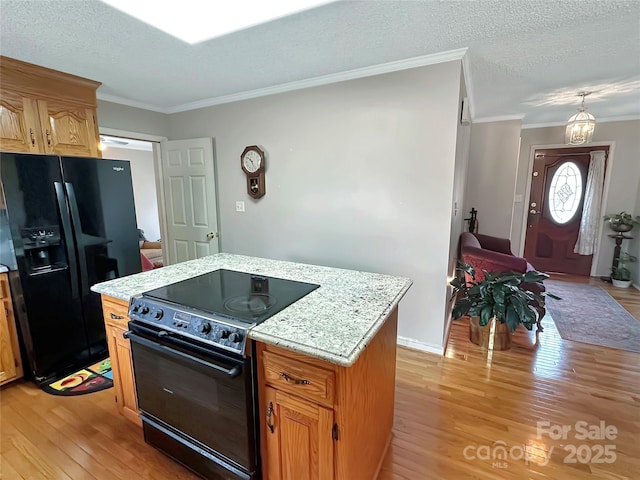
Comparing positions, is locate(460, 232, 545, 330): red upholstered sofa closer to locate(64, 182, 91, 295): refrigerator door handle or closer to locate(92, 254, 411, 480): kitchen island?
locate(92, 254, 411, 480): kitchen island

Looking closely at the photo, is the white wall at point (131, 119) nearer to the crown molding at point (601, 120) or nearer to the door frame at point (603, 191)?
the crown molding at point (601, 120)

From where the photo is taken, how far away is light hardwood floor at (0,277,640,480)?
159 cm

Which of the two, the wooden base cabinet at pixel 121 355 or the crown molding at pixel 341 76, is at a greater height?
the crown molding at pixel 341 76

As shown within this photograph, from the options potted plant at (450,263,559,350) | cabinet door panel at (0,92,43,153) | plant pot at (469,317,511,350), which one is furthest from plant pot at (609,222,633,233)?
cabinet door panel at (0,92,43,153)

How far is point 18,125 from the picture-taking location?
2361 millimetres

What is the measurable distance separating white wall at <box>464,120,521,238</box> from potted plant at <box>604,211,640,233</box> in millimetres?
1523

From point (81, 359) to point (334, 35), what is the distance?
3043 mm

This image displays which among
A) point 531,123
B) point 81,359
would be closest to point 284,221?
point 81,359

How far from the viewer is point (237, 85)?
2.96 m

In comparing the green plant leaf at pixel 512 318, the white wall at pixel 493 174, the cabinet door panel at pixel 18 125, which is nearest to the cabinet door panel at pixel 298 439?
the green plant leaf at pixel 512 318

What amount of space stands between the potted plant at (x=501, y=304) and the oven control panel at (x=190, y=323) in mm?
1950

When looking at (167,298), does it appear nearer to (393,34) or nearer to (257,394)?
(257,394)

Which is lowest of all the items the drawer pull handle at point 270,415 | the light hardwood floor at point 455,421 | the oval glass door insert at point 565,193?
the light hardwood floor at point 455,421

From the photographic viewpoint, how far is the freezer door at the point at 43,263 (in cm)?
206
